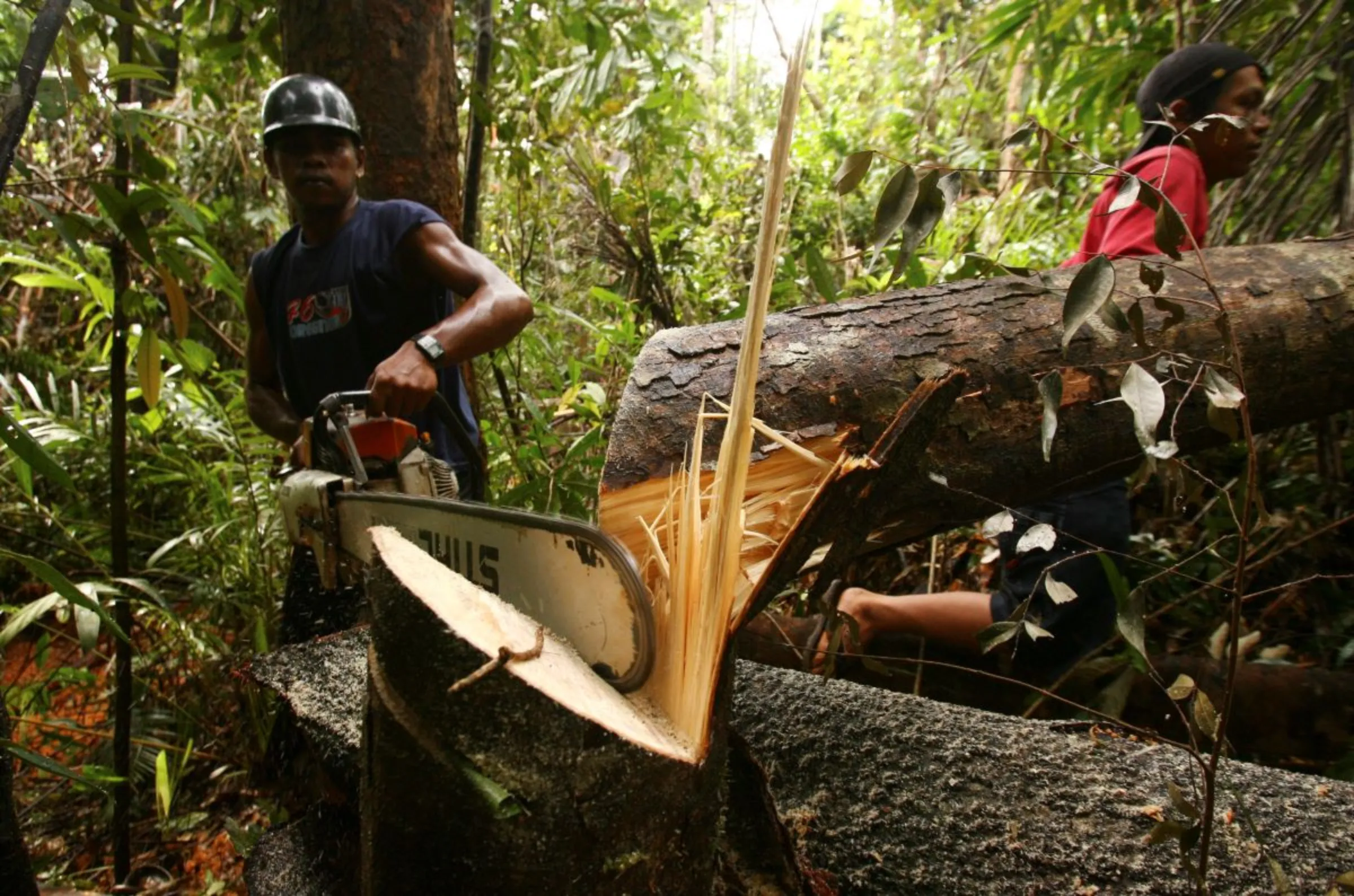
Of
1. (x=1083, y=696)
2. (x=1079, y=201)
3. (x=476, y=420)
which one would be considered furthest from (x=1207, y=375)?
(x=1079, y=201)

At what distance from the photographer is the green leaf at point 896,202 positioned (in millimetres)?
1045

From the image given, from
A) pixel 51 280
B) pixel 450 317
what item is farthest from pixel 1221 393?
pixel 51 280

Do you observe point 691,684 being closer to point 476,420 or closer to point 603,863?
point 603,863

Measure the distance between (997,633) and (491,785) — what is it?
0.82 m

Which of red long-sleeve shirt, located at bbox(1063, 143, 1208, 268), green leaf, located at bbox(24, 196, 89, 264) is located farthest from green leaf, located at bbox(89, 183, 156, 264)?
red long-sleeve shirt, located at bbox(1063, 143, 1208, 268)

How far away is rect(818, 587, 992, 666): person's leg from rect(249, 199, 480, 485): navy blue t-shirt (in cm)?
122

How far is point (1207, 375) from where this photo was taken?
3.27ft

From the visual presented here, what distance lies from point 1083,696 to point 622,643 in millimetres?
1572

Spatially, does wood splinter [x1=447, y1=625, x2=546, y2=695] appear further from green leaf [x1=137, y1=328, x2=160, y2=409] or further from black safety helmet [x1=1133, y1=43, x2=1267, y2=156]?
black safety helmet [x1=1133, y1=43, x2=1267, y2=156]

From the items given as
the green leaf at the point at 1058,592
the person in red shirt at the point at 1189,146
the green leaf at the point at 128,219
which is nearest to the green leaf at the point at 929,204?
the green leaf at the point at 1058,592

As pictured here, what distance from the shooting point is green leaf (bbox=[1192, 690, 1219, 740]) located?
0.94 m

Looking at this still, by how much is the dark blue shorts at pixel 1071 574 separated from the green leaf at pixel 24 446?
1.91 m

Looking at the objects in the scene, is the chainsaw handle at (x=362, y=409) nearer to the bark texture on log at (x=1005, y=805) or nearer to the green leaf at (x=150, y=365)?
the green leaf at (x=150, y=365)

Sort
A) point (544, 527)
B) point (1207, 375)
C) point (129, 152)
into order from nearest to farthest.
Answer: point (544, 527) < point (1207, 375) < point (129, 152)
